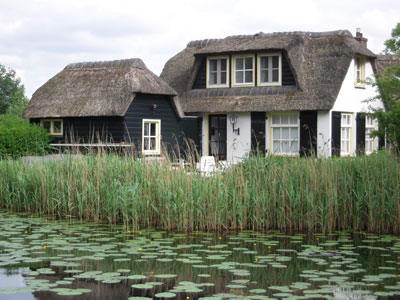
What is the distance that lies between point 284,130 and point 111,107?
20.5ft

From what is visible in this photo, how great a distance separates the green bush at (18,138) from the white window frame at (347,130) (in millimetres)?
10369

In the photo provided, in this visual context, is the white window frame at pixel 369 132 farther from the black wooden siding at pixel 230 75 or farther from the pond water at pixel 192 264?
the pond water at pixel 192 264

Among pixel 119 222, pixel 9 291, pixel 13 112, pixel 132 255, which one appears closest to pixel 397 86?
pixel 119 222

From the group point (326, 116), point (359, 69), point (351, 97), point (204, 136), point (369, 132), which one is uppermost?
point (359, 69)

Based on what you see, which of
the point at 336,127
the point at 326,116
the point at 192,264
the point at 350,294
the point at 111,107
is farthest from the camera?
the point at 336,127

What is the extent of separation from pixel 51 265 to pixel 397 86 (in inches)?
528

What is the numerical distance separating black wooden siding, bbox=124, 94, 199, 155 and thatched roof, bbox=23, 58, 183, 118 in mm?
364

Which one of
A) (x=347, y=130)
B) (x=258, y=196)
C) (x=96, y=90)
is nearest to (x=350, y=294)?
(x=258, y=196)

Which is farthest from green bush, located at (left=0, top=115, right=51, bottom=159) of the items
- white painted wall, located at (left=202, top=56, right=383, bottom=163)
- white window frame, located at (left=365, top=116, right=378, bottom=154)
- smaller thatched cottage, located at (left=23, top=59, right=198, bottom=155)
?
white window frame, located at (left=365, top=116, right=378, bottom=154)

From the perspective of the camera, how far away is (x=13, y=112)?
2106 inches

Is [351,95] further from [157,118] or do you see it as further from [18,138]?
[18,138]

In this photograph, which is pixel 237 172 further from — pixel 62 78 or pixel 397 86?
pixel 62 78

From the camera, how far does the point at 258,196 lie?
398 inches

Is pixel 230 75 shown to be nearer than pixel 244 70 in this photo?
No
